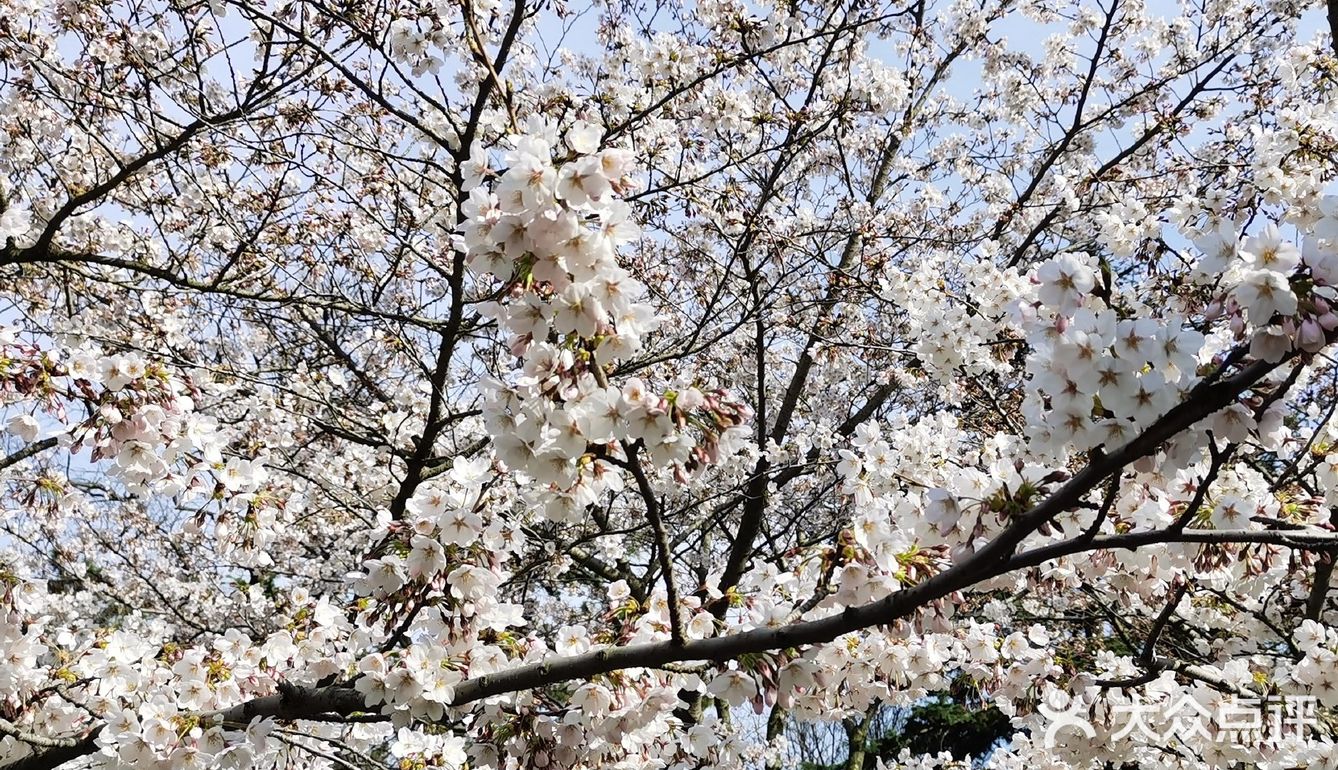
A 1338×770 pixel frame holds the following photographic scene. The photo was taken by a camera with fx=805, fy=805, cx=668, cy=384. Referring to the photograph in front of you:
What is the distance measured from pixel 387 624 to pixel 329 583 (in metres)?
5.69

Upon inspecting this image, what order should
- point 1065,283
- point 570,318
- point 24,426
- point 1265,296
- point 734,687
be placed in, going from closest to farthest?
point 1265,296 → point 570,318 → point 1065,283 → point 734,687 → point 24,426

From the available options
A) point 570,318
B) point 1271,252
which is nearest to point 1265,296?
point 1271,252

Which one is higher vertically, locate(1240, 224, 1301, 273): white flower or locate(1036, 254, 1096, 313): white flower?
locate(1036, 254, 1096, 313): white flower

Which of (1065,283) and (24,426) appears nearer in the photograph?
(1065,283)

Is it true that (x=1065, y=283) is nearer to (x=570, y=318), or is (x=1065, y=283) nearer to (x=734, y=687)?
(x=570, y=318)

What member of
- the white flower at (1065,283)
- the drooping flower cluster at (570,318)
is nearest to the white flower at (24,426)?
the drooping flower cluster at (570,318)

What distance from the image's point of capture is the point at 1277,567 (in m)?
2.22

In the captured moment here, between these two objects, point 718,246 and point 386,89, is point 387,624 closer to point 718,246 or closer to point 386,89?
point 386,89

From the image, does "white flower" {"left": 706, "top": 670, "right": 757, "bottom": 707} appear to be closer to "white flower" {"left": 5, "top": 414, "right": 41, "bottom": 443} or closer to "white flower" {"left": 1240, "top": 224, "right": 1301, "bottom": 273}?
"white flower" {"left": 1240, "top": 224, "right": 1301, "bottom": 273}

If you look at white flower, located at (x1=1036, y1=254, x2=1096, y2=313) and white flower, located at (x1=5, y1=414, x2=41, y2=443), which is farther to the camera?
white flower, located at (x1=5, y1=414, x2=41, y2=443)

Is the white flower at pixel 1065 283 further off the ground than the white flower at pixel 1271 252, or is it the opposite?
the white flower at pixel 1065 283

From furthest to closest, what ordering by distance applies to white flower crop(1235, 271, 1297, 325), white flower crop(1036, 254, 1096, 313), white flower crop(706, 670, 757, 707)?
white flower crop(706, 670, 757, 707)
white flower crop(1036, 254, 1096, 313)
white flower crop(1235, 271, 1297, 325)

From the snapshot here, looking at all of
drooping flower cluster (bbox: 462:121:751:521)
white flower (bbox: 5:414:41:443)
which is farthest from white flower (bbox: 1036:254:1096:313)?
white flower (bbox: 5:414:41:443)

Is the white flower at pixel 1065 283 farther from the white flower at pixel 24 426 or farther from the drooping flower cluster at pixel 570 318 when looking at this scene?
the white flower at pixel 24 426
